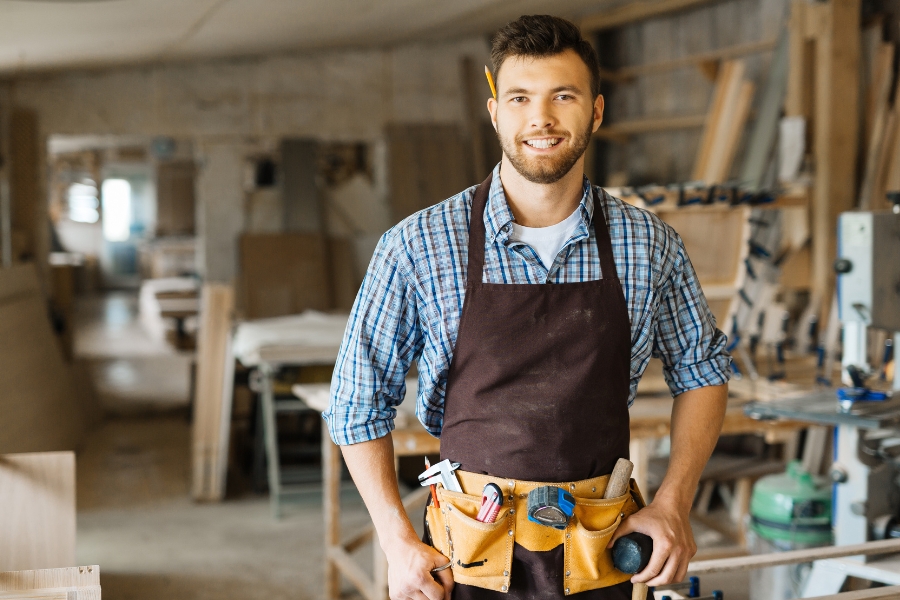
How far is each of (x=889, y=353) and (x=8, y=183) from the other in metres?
6.09

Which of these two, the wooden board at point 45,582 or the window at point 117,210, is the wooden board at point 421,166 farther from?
the window at point 117,210

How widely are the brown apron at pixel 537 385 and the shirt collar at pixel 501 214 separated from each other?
0.16 feet

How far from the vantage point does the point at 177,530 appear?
5.07 meters

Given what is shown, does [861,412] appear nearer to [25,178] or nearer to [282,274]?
[282,274]

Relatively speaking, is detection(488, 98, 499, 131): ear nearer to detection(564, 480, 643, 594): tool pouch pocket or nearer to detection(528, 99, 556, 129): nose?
detection(528, 99, 556, 129): nose

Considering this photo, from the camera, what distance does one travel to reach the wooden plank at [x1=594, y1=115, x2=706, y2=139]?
6.38m

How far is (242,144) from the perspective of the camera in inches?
296

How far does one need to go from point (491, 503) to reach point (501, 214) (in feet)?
1.69

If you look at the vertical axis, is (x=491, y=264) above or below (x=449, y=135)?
below

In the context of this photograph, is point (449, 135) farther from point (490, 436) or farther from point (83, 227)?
point (83, 227)

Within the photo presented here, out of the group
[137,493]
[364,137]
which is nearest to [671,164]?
[364,137]

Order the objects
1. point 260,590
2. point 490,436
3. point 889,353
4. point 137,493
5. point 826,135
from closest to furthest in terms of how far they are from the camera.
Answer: point 490,436 → point 889,353 → point 260,590 → point 826,135 → point 137,493

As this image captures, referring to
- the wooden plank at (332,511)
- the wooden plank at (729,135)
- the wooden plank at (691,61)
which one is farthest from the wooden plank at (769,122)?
the wooden plank at (332,511)

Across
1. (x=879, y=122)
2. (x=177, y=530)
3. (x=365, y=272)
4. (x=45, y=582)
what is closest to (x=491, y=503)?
(x=45, y=582)
